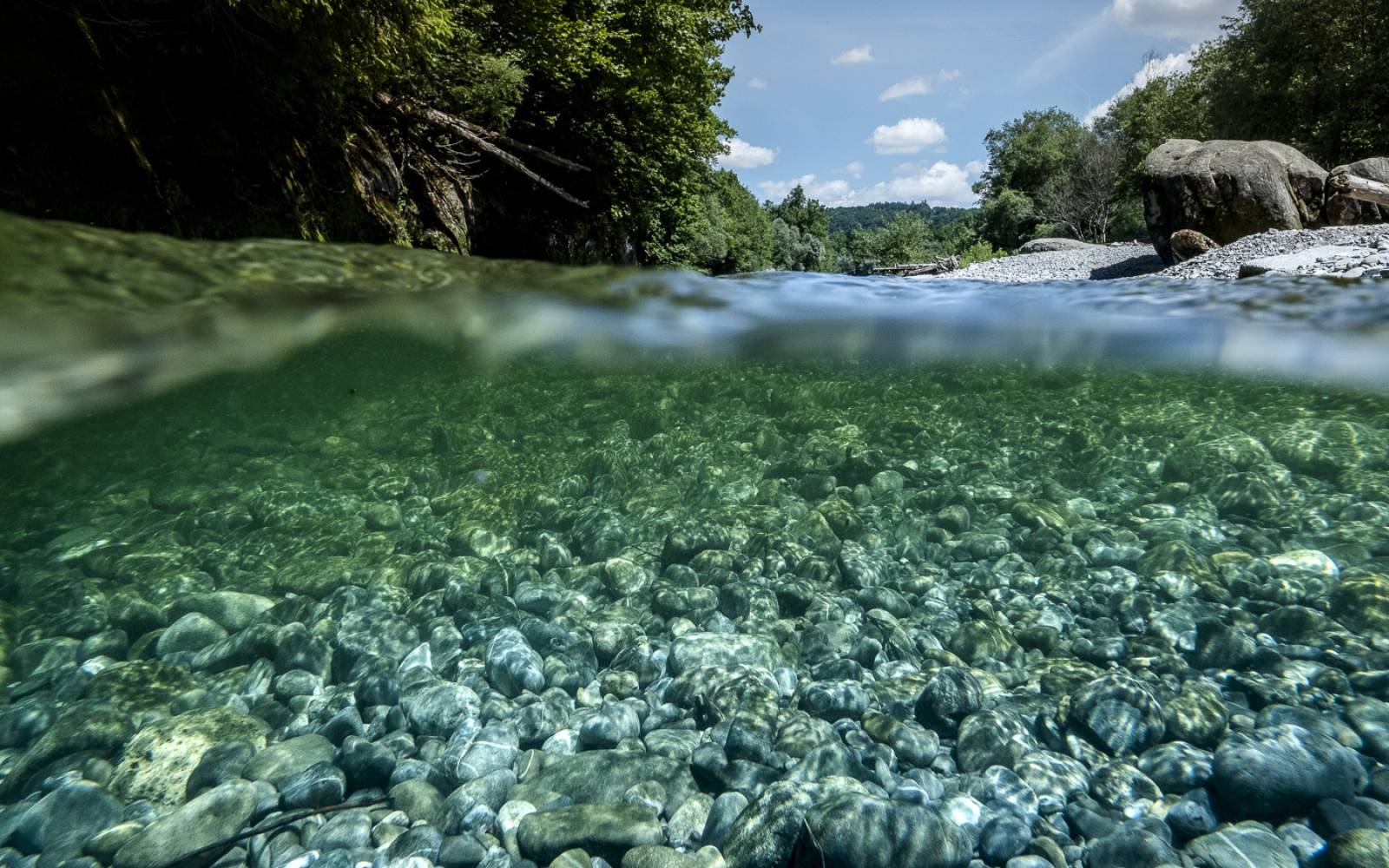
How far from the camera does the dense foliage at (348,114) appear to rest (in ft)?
19.9

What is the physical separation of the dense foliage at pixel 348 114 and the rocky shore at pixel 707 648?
232 centimetres

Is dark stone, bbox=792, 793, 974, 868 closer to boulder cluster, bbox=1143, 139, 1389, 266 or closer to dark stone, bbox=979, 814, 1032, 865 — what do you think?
dark stone, bbox=979, 814, 1032, 865

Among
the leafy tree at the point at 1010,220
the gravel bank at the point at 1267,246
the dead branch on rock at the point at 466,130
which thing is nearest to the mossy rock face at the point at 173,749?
the dead branch on rock at the point at 466,130

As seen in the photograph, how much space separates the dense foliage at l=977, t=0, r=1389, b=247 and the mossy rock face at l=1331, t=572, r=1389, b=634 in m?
33.1

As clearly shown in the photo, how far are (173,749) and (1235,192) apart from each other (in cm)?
2099

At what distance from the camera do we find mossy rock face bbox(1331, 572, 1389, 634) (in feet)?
12.0

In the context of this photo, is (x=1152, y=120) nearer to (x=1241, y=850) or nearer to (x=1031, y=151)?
(x=1031, y=151)

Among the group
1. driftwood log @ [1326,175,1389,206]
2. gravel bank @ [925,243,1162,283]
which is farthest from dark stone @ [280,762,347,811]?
driftwood log @ [1326,175,1389,206]

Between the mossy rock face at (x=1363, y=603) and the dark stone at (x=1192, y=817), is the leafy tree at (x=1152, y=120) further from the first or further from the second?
the dark stone at (x=1192, y=817)

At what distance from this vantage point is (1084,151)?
4988 centimetres

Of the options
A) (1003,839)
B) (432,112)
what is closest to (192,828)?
(1003,839)

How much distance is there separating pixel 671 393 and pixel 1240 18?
38859 mm

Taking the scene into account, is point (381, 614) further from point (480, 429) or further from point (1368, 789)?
point (1368, 789)

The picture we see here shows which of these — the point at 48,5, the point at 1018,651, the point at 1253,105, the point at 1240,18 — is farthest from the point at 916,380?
the point at 1240,18
